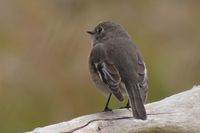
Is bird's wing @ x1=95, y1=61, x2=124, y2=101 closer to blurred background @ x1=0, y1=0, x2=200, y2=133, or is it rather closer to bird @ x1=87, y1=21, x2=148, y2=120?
bird @ x1=87, y1=21, x2=148, y2=120

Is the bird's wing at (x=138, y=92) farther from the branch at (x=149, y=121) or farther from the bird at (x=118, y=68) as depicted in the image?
the branch at (x=149, y=121)

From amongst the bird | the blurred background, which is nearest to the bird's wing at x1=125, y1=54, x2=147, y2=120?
the bird

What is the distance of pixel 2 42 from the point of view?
17.7 m

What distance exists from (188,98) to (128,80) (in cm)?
69

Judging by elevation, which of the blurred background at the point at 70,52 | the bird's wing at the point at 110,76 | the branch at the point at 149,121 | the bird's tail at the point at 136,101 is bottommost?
the blurred background at the point at 70,52

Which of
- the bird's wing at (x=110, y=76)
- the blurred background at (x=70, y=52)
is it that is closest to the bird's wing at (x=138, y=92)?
the bird's wing at (x=110, y=76)

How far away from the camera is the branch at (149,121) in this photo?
1043 cm

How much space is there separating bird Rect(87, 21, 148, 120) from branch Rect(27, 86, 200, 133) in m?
0.19

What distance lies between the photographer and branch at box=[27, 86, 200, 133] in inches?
411

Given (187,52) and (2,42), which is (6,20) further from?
(187,52)

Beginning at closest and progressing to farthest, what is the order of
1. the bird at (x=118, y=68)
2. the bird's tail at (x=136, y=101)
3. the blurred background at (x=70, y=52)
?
the bird's tail at (x=136, y=101) → the bird at (x=118, y=68) → the blurred background at (x=70, y=52)

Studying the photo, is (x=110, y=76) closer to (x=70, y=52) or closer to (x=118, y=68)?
(x=118, y=68)

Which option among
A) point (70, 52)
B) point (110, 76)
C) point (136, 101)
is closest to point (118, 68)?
point (110, 76)

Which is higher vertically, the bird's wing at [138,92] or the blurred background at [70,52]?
the bird's wing at [138,92]
